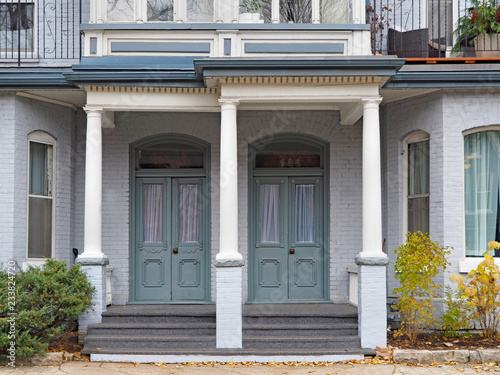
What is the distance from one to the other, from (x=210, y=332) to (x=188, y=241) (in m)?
2.18

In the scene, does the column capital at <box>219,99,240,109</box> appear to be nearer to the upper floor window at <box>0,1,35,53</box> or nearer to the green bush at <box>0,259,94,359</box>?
the green bush at <box>0,259,94,359</box>

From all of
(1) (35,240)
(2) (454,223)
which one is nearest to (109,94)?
(1) (35,240)

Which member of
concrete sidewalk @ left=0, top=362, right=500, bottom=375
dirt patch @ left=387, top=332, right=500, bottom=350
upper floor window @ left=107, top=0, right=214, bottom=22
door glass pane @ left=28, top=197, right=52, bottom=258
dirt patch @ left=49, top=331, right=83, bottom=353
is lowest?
concrete sidewalk @ left=0, top=362, right=500, bottom=375

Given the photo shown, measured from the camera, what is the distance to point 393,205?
1073 cm

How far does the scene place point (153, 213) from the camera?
36.9 ft

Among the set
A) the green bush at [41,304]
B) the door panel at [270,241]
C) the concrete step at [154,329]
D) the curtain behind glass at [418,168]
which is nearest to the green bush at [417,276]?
the curtain behind glass at [418,168]

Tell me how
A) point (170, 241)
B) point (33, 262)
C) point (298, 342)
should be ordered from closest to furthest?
1. point (298, 342)
2. point (33, 262)
3. point (170, 241)

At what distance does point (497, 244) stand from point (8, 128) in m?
7.60

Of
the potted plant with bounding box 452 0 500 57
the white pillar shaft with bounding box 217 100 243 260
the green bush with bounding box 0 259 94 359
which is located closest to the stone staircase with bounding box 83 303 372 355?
the green bush with bounding box 0 259 94 359

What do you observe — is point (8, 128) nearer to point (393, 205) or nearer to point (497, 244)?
point (393, 205)

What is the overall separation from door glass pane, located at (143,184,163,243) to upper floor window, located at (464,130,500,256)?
5102mm

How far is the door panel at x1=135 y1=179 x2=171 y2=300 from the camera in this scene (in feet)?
36.3

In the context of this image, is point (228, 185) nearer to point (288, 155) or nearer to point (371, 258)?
point (371, 258)

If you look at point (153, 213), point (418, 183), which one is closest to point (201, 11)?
point (153, 213)
